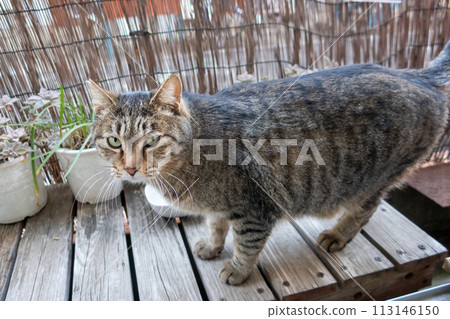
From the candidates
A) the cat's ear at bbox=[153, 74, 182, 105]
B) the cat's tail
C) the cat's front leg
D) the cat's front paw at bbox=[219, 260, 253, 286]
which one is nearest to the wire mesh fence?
the cat's tail

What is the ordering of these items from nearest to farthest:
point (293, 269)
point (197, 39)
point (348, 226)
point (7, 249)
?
point (293, 269)
point (348, 226)
point (7, 249)
point (197, 39)

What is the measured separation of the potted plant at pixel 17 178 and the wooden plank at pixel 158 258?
488 mm

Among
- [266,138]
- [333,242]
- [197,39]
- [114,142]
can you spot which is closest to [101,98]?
[114,142]

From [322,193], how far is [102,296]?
979mm

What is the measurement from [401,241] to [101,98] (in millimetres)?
1407

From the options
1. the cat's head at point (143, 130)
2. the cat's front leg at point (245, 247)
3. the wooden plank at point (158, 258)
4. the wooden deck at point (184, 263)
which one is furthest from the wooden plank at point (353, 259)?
the cat's head at point (143, 130)

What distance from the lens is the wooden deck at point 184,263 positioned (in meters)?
1.44

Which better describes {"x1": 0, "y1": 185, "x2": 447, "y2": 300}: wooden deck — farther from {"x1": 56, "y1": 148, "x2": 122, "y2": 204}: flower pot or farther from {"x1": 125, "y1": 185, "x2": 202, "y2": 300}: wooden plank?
{"x1": 56, "y1": 148, "x2": 122, "y2": 204}: flower pot

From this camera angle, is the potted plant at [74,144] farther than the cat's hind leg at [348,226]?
Yes

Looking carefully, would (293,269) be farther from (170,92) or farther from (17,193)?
(17,193)

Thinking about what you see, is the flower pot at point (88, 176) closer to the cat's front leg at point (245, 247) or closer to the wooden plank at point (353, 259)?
the cat's front leg at point (245, 247)

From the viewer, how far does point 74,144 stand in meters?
1.92

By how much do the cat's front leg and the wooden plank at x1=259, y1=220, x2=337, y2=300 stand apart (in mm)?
116

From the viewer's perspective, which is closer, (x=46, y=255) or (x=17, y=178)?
(x=46, y=255)
